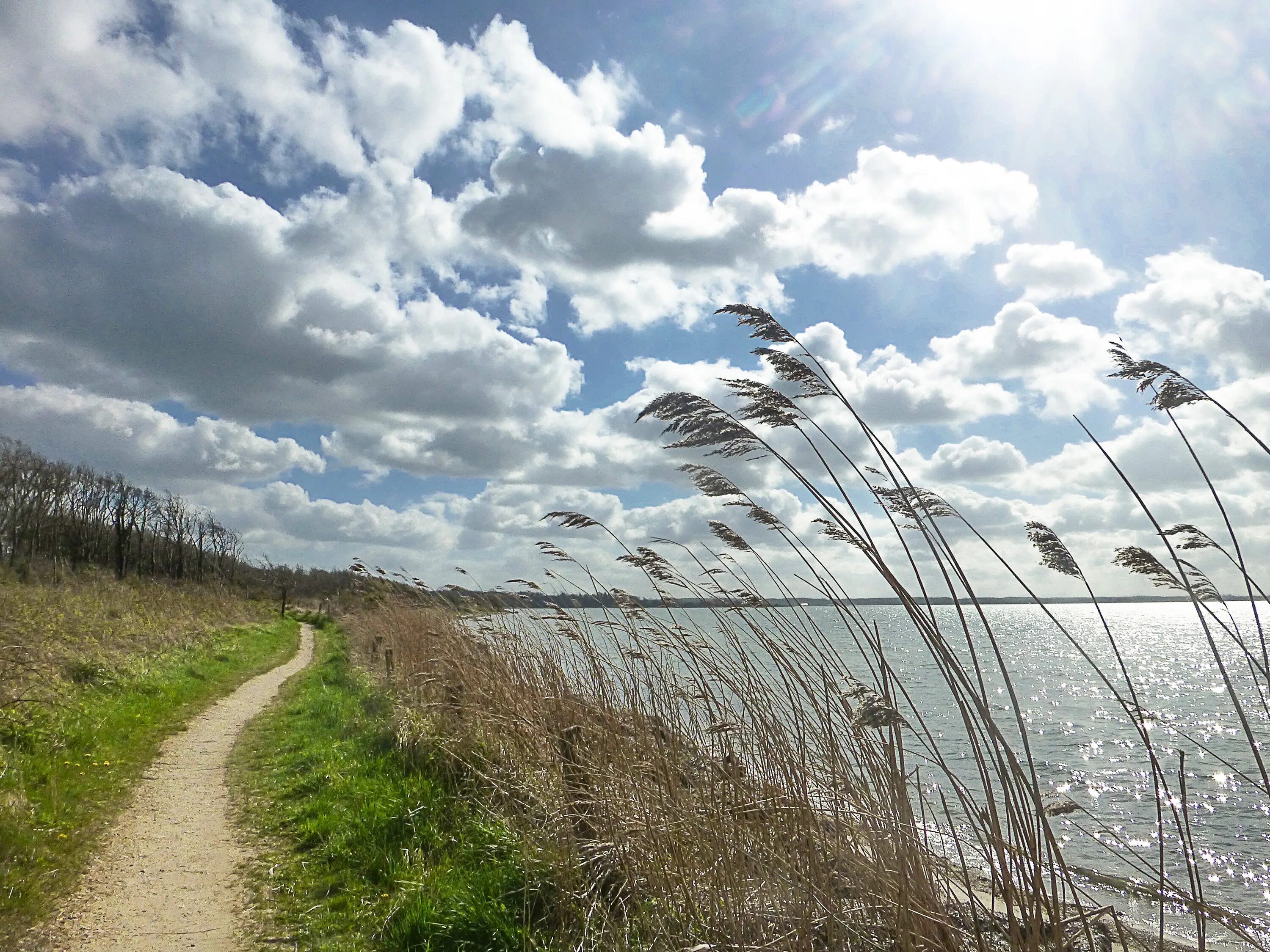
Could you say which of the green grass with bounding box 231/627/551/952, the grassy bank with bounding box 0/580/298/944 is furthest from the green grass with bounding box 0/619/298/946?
the green grass with bounding box 231/627/551/952

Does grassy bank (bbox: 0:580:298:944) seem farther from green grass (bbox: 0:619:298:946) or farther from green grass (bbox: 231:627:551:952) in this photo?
green grass (bbox: 231:627:551:952)

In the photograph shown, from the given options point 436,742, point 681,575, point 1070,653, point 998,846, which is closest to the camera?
point 998,846

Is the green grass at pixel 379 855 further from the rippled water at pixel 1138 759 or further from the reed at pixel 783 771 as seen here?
the rippled water at pixel 1138 759

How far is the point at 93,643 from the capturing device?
1341 cm

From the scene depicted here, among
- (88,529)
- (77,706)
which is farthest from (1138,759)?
(88,529)

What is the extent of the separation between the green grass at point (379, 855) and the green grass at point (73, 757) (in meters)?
1.20

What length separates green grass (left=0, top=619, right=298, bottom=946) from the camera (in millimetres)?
5215

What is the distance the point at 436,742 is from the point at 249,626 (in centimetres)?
2476

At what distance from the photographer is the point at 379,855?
18.5ft

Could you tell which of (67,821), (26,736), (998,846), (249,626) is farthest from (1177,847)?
(249,626)

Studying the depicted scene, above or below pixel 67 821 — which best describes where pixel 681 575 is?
above

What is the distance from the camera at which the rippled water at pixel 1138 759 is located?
10.5 meters

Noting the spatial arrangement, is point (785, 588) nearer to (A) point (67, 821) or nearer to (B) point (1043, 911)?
(B) point (1043, 911)

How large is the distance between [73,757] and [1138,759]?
67.5 ft
